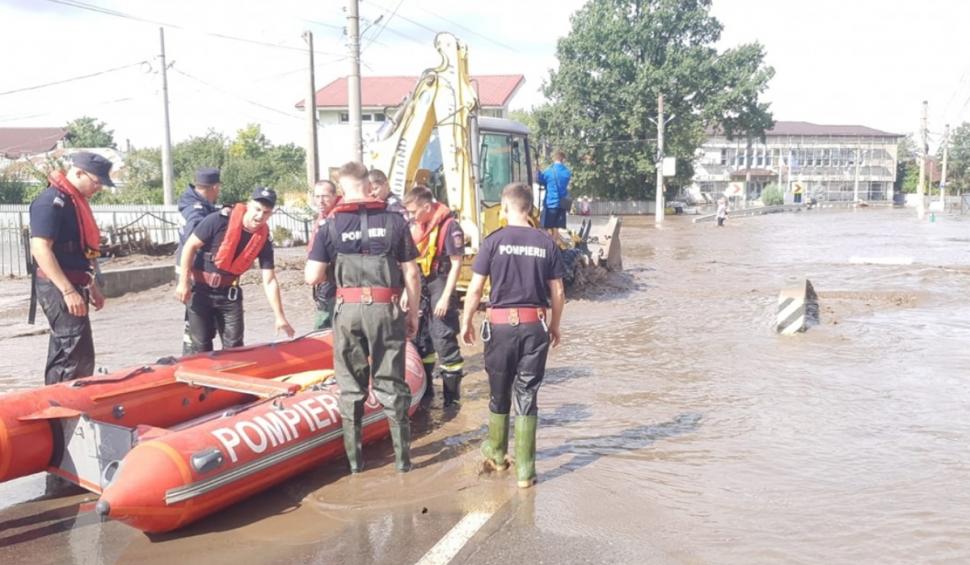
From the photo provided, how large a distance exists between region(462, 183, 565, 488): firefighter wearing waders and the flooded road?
0.45 meters

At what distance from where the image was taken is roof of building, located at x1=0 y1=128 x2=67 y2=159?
2554 inches

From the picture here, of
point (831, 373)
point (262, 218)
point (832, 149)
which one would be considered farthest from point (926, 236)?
point (832, 149)

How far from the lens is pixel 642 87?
4844 cm

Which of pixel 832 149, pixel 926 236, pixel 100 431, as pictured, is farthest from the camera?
pixel 832 149

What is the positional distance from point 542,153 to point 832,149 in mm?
86994

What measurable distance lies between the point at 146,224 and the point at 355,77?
9.57 meters

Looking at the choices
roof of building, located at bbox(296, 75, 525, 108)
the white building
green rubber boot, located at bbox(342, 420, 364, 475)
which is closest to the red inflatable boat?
green rubber boot, located at bbox(342, 420, 364, 475)

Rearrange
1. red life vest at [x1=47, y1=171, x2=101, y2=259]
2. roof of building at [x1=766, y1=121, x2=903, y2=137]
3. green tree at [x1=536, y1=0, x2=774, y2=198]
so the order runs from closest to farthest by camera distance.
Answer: red life vest at [x1=47, y1=171, x2=101, y2=259]
green tree at [x1=536, y1=0, x2=774, y2=198]
roof of building at [x1=766, y1=121, x2=903, y2=137]

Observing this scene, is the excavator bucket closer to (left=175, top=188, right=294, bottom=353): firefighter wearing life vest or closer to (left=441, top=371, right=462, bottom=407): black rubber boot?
(left=441, top=371, right=462, bottom=407): black rubber boot

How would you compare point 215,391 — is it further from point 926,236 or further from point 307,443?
point 926,236

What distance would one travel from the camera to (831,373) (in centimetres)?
784

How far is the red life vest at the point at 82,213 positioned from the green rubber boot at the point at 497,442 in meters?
3.05

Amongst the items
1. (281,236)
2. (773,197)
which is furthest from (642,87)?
(281,236)

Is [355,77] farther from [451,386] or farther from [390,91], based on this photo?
[390,91]
